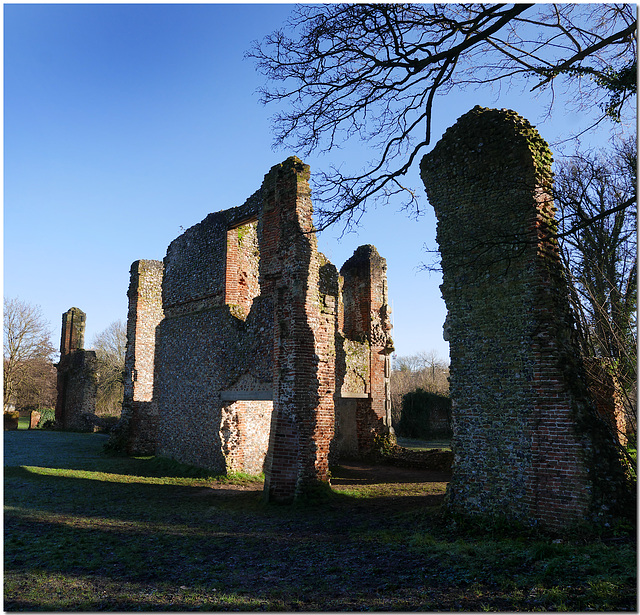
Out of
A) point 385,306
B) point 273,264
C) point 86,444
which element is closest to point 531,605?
point 273,264

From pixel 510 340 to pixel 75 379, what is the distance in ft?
95.4

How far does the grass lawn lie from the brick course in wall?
6.18ft

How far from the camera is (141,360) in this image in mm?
19781

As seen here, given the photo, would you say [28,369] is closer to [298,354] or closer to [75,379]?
[75,379]

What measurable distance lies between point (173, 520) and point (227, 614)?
4490 mm

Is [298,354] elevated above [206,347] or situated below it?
below

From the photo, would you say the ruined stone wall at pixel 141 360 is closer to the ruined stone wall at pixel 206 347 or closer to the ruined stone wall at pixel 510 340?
the ruined stone wall at pixel 206 347

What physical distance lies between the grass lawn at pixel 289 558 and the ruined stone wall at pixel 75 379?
20.0 m

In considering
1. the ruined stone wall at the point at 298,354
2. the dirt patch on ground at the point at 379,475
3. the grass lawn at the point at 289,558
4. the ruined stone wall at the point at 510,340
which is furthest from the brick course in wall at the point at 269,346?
the ruined stone wall at the point at 510,340

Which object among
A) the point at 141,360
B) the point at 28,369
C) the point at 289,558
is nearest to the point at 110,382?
the point at 28,369

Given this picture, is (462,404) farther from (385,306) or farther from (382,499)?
(385,306)

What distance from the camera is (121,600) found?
16.3 ft

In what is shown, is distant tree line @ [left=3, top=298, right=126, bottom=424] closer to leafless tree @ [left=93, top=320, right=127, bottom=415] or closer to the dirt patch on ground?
leafless tree @ [left=93, top=320, right=127, bottom=415]

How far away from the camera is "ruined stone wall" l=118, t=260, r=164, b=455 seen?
1916 cm
